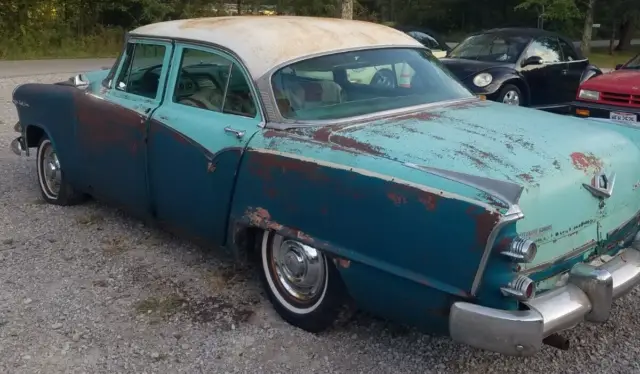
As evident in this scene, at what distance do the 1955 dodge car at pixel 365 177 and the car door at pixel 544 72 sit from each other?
6.53 meters

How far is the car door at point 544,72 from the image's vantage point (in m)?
10.8

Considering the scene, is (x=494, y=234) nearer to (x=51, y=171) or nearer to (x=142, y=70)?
(x=142, y=70)

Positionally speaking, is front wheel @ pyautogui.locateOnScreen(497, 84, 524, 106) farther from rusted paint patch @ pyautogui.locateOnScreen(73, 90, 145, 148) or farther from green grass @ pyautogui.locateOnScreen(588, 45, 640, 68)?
green grass @ pyautogui.locateOnScreen(588, 45, 640, 68)

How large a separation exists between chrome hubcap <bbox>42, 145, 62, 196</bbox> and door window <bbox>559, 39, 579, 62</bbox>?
8.21 m

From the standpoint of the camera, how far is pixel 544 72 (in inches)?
430

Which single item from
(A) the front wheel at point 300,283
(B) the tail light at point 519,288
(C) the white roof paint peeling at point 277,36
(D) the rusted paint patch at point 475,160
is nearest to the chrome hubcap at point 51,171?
(C) the white roof paint peeling at point 277,36

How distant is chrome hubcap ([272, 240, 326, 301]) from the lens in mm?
3801

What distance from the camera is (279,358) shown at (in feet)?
12.2

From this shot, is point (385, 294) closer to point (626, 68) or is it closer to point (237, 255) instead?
point (237, 255)

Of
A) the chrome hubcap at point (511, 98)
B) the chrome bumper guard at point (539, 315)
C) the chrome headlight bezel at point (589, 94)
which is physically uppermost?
the chrome headlight bezel at point (589, 94)

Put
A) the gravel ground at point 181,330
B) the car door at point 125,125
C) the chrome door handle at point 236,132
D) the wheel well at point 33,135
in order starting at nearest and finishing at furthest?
the gravel ground at point 181,330 < the chrome door handle at point 236,132 < the car door at point 125,125 < the wheel well at point 33,135

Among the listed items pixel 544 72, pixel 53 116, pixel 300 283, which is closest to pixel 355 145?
pixel 300 283

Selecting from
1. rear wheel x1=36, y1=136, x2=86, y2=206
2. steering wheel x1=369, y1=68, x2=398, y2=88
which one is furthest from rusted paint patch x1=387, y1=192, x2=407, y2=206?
rear wheel x1=36, y1=136, x2=86, y2=206

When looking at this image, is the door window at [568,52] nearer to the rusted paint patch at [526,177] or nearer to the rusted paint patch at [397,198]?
the rusted paint patch at [526,177]
